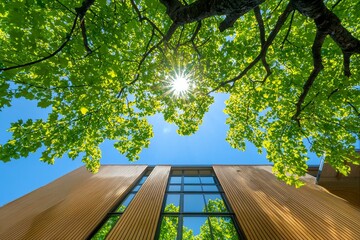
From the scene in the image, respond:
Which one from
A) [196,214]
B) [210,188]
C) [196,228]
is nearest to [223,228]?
[196,228]

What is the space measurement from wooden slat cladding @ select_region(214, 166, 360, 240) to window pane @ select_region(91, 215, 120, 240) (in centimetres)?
472

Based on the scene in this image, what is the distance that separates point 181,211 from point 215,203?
1.74 metres

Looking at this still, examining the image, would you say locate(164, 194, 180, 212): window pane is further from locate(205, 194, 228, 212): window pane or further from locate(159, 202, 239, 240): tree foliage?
locate(205, 194, 228, 212): window pane

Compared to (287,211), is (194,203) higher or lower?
higher

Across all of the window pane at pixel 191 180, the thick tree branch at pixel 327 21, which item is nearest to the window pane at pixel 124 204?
the window pane at pixel 191 180

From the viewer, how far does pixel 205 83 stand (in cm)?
762

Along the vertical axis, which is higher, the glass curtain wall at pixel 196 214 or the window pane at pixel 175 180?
the window pane at pixel 175 180

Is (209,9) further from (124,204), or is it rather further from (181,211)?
(124,204)

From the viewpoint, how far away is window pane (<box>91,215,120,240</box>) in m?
6.35

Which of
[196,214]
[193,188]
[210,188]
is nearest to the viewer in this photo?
[196,214]

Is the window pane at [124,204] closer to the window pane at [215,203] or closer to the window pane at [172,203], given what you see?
the window pane at [172,203]

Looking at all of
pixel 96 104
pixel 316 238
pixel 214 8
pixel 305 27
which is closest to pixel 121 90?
pixel 96 104

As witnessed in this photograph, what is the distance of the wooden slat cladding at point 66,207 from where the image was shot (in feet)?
21.6

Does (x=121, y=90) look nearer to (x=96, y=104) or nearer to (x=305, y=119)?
(x=96, y=104)
